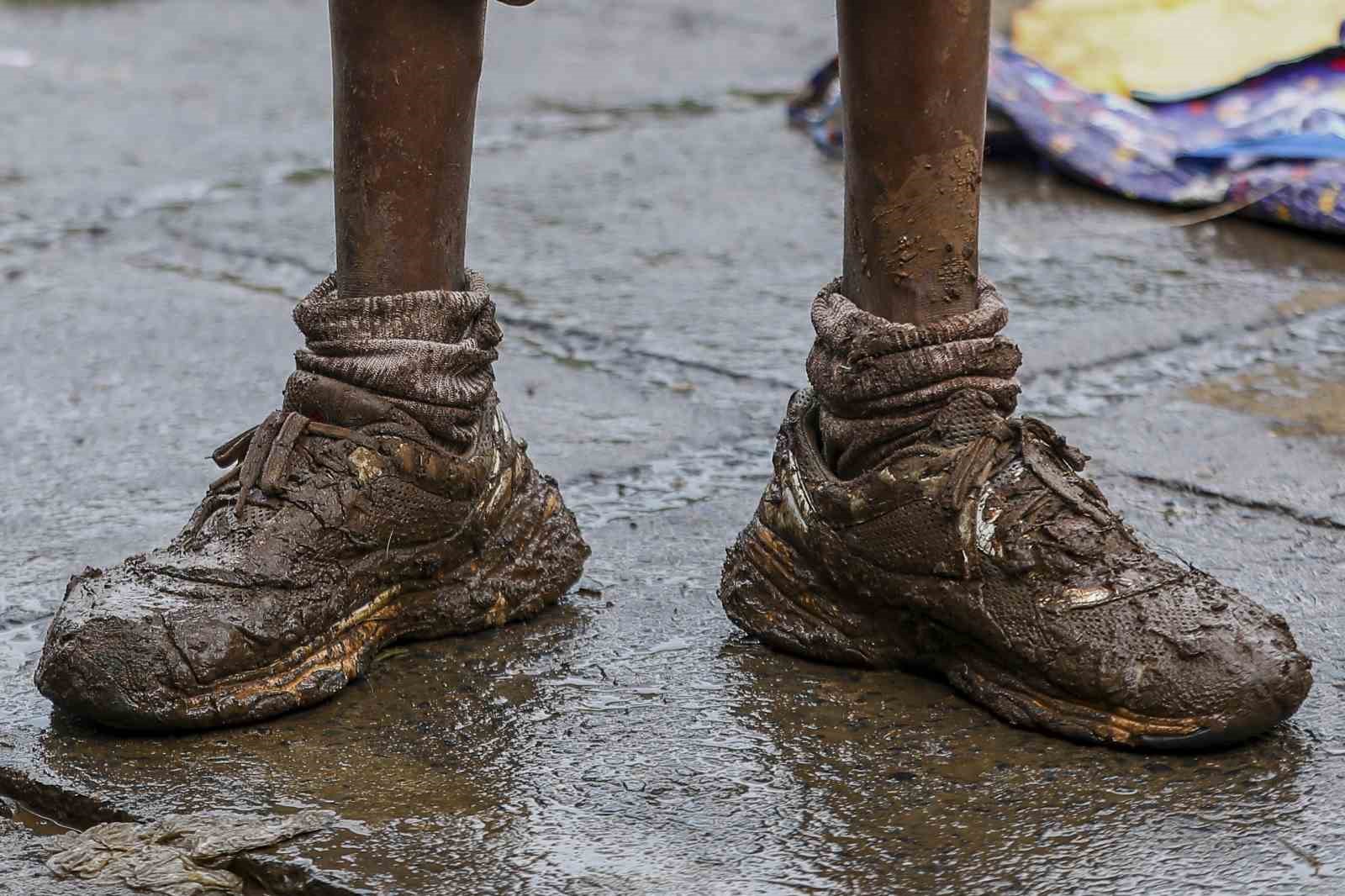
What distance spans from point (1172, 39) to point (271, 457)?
9.21 feet

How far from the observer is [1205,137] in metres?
3.54

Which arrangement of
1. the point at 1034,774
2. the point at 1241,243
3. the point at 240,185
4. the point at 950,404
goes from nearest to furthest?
the point at 1034,774
the point at 950,404
the point at 1241,243
the point at 240,185

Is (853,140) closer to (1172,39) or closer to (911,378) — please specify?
(911,378)

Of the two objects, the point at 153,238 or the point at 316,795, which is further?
the point at 153,238

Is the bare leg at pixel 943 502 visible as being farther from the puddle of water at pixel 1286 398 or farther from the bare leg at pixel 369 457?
the puddle of water at pixel 1286 398

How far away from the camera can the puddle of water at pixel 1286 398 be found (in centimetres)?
227

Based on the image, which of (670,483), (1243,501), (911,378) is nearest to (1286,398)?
(1243,501)

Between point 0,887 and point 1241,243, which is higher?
point 1241,243

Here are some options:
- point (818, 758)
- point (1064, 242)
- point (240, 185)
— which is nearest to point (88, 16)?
point (240, 185)

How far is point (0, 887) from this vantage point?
1317mm

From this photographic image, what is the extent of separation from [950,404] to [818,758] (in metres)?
0.35

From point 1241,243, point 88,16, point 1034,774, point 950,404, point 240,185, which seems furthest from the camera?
point 88,16

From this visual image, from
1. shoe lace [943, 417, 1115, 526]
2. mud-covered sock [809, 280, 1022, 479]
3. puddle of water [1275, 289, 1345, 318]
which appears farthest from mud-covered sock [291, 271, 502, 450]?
puddle of water [1275, 289, 1345, 318]

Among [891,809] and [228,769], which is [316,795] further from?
[891,809]
